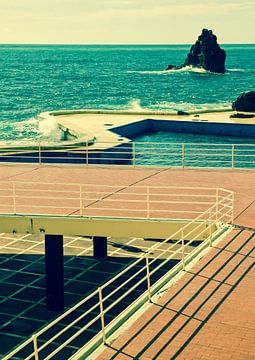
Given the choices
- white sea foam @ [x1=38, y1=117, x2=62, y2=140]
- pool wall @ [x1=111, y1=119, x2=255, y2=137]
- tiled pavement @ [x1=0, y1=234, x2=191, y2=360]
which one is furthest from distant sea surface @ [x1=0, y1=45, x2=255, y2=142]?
tiled pavement @ [x1=0, y1=234, x2=191, y2=360]

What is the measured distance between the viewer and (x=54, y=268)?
18.9 metres

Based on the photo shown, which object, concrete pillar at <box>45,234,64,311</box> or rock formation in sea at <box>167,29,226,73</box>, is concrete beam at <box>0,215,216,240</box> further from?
rock formation in sea at <box>167,29,226,73</box>

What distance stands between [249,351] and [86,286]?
1184cm

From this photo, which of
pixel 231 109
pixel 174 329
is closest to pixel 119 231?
pixel 174 329

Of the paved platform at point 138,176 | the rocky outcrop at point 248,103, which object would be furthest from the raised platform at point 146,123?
the paved platform at point 138,176

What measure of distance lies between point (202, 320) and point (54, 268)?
303 inches

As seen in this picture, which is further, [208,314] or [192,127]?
[192,127]

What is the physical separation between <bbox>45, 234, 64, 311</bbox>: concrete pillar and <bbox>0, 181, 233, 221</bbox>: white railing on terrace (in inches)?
33.5

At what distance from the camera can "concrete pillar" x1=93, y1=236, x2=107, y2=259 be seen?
24828mm

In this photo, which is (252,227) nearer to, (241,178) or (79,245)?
(241,178)

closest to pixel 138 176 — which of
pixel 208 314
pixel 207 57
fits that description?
pixel 208 314

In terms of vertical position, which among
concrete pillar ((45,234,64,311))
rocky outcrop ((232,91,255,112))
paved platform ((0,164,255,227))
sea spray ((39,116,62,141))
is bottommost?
sea spray ((39,116,62,141))

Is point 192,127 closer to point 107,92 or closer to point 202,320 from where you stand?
point 202,320

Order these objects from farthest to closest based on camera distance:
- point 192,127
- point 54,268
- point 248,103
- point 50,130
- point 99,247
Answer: point 248,103, point 192,127, point 50,130, point 99,247, point 54,268
